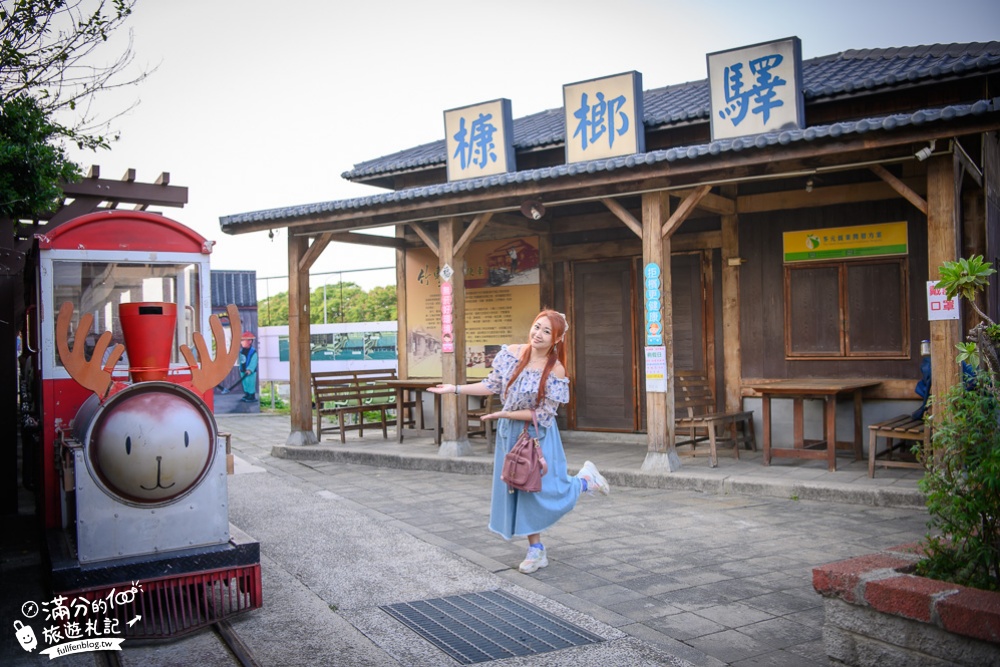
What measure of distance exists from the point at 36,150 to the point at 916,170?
821cm

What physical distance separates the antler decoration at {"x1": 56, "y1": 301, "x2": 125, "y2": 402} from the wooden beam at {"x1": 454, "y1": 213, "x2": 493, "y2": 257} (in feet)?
18.9

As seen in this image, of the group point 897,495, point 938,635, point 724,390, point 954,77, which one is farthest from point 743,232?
point 938,635

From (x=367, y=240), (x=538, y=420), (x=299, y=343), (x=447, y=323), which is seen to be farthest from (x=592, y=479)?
(x=367, y=240)

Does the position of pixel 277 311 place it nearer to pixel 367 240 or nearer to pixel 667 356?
pixel 367 240

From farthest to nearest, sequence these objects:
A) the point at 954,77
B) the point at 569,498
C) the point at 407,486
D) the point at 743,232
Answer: the point at 743,232 < the point at 407,486 < the point at 954,77 < the point at 569,498

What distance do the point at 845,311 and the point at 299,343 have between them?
699cm

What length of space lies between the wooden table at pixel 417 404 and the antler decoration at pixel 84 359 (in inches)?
245

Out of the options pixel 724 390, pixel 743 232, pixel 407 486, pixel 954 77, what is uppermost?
pixel 954 77

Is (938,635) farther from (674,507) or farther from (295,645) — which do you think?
(674,507)

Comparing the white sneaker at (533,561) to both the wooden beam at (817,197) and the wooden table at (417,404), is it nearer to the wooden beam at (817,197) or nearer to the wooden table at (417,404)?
the wooden table at (417,404)

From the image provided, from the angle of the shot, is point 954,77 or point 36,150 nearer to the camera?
point 36,150

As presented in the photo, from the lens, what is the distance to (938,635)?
10.6 ft

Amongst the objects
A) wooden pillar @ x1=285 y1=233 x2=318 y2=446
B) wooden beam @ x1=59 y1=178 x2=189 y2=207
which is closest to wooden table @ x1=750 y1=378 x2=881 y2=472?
wooden pillar @ x1=285 y1=233 x2=318 y2=446

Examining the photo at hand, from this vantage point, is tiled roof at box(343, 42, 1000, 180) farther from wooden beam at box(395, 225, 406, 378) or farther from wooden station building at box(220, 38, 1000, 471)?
wooden beam at box(395, 225, 406, 378)
